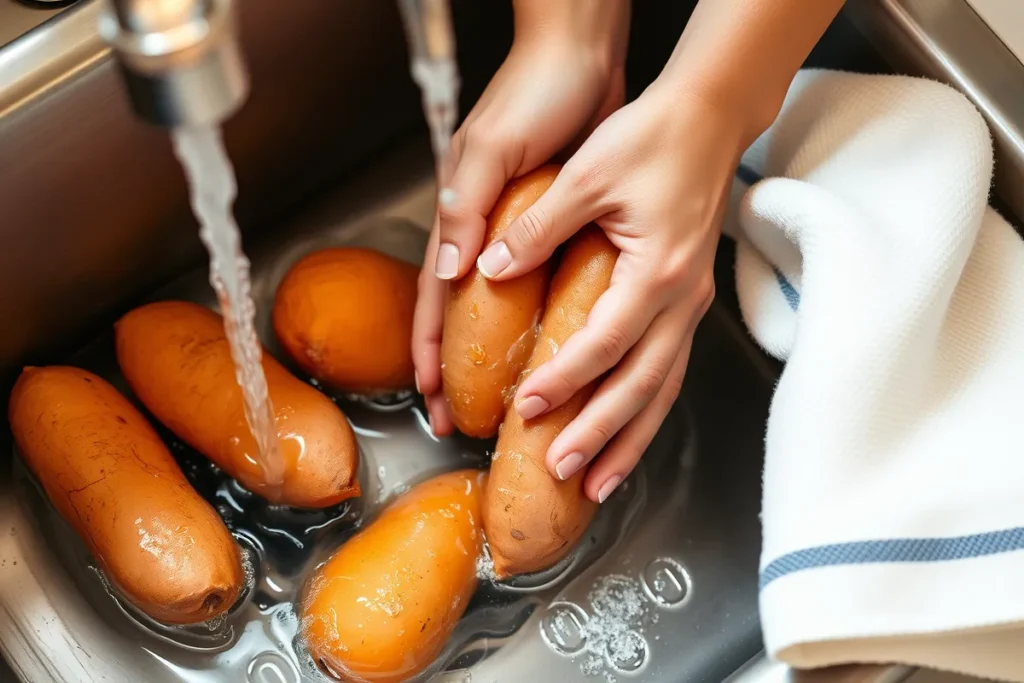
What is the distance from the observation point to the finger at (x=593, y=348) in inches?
22.0

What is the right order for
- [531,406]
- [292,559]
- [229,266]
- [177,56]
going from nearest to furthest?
[177,56], [229,266], [531,406], [292,559]

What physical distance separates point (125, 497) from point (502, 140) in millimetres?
333

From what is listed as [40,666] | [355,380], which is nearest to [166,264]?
[355,380]

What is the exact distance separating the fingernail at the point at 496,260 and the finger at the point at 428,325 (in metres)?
0.05

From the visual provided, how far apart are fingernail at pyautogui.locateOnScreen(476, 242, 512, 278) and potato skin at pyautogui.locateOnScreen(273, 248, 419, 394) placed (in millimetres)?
127

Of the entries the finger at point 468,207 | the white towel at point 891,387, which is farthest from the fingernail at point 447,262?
the white towel at point 891,387

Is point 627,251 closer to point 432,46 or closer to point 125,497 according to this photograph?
point 432,46

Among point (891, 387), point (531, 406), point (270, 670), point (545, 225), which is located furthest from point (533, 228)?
point (270, 670)

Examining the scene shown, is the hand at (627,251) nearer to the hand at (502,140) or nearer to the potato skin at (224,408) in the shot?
the hand at (502,140)

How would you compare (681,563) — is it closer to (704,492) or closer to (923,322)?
(704,492)

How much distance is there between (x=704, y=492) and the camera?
734 mm

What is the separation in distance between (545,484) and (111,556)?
0.28 m

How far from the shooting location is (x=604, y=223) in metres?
0.59

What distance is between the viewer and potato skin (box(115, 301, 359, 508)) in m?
0.63
